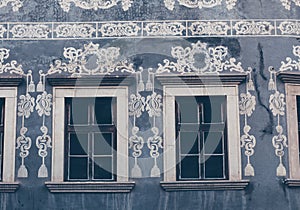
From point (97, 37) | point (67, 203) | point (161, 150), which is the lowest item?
point (67, 203)

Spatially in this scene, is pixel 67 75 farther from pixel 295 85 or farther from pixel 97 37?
pixel 295 85

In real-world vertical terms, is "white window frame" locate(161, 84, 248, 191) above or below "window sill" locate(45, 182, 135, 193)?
above

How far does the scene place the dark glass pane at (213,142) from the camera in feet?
38.0

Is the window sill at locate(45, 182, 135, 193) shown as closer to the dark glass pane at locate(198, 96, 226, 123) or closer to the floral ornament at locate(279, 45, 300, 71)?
the dark glass pane at locate(198, 96, 226, 123)

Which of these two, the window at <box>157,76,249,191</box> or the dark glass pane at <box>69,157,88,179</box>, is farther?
the dark glass pane at <box>69,157,88,179</box>

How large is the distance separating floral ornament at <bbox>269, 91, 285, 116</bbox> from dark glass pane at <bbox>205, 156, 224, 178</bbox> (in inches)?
44.6

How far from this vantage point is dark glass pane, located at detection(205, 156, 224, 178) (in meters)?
11.5

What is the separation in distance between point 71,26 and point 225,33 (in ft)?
8.16

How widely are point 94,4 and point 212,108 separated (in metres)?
2.59

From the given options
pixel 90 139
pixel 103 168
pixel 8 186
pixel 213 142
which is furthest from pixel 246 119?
pixel 8 186

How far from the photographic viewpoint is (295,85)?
1183cm

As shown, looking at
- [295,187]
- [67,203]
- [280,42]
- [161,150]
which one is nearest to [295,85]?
[280,42]

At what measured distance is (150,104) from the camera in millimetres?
11719

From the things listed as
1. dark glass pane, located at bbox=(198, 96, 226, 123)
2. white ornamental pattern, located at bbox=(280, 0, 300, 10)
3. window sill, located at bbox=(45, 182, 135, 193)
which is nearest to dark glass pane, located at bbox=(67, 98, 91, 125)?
window sill, located at bbox=(45, 182, 135, 193)
